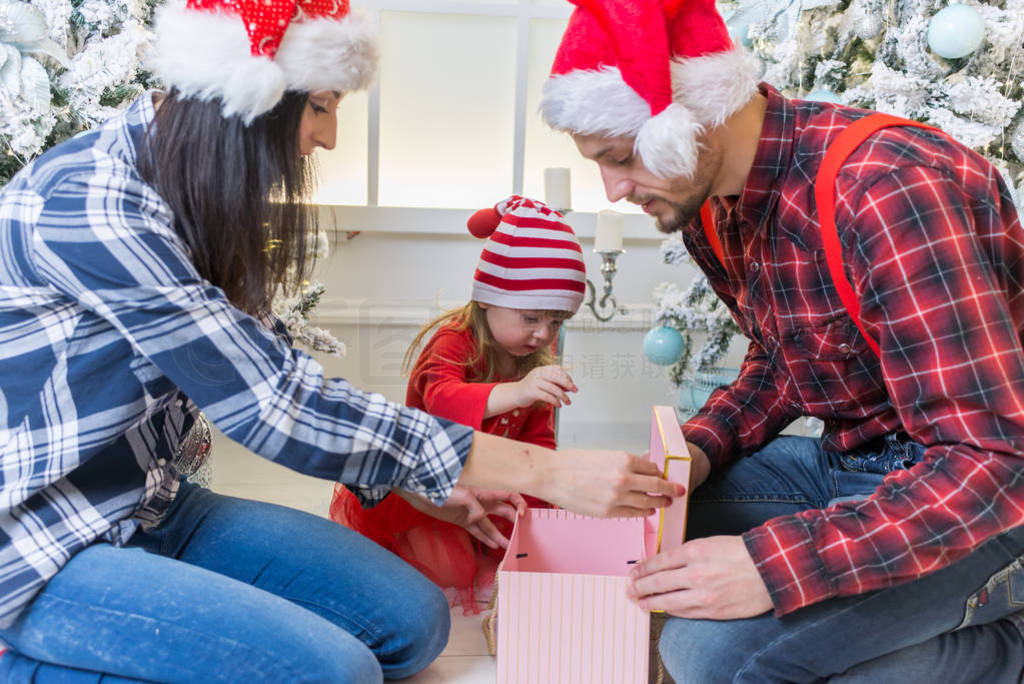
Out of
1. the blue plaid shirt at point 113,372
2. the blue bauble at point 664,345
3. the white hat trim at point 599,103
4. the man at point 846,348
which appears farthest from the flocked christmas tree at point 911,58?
the blue plaid shirt at point 113,372

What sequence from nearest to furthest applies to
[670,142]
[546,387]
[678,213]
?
[670,142] → [678,213] → [546,387]

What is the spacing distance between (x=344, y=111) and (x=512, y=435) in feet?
5.51

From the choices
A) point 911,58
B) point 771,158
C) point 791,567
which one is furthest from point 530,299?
point 911,58

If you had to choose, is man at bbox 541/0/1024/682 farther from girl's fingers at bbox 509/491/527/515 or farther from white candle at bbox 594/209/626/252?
white candle at bbox 594/209/626/252

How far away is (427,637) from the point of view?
128cm

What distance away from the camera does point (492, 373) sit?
1875mm

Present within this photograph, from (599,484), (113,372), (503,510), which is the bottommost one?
(503,510)

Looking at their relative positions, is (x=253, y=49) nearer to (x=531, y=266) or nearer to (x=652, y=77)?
(x=652, y=77)

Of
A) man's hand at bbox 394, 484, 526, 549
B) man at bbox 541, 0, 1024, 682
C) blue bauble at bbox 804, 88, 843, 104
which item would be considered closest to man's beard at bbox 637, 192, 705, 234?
man at bbox 541, 0, 1024, 682

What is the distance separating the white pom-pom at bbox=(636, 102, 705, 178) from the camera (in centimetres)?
102

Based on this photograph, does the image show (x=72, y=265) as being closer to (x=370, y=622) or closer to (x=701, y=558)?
(x=370, y=622)

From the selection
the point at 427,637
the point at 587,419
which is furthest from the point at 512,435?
the point at 587,419

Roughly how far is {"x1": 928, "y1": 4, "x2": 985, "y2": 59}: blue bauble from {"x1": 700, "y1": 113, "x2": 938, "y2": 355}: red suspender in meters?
1.09

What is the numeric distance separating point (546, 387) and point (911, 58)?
1249 millimetres
